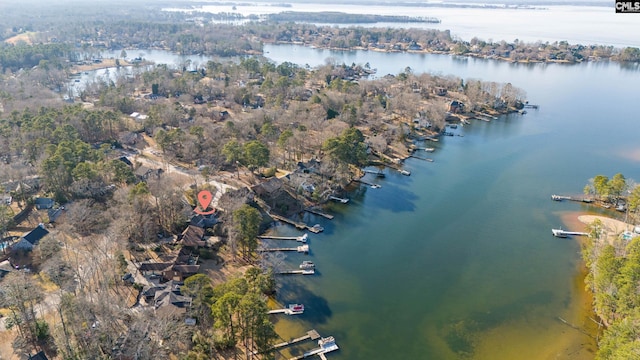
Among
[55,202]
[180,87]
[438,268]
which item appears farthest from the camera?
[180,87]

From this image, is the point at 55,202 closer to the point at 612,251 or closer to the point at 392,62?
the point at 612,251

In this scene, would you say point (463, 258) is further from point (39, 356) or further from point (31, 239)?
point (31, 239)

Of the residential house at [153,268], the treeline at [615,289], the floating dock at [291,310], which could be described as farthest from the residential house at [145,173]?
the treeline at [615,289]


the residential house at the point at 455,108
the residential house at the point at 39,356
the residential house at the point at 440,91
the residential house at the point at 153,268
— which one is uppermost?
the residential house at the point at 440,91

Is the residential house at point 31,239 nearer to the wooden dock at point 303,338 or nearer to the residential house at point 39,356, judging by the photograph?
the residential house at point 39,356

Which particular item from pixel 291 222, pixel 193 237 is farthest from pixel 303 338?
pixel 291 222

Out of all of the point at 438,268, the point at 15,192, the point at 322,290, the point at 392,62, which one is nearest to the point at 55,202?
the point at 15,192
